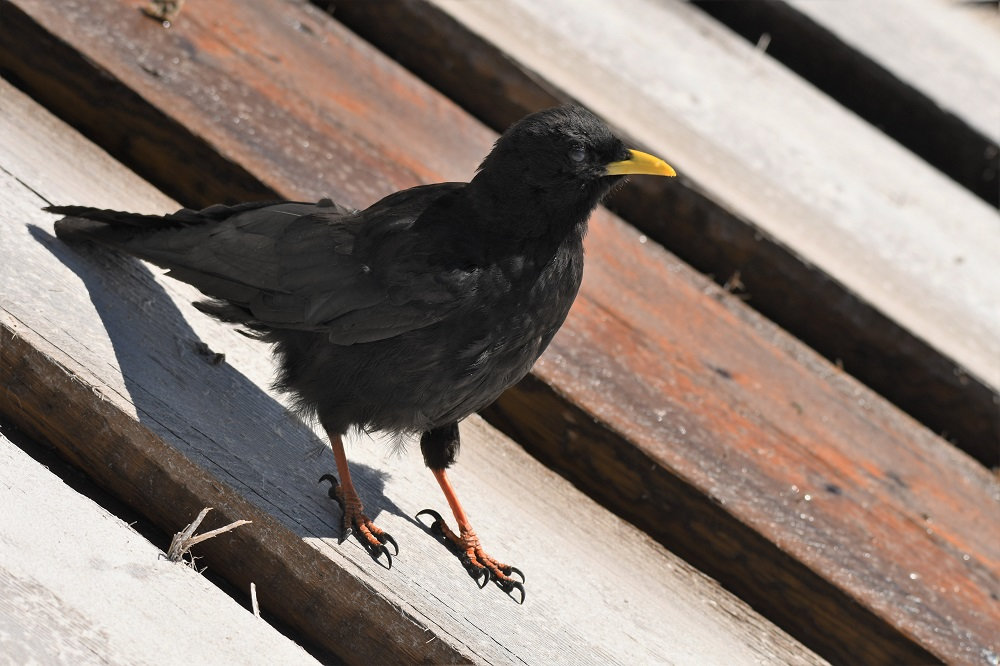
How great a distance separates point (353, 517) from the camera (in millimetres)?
2613

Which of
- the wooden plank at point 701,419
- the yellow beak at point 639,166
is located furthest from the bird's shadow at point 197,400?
the yellow beak at point 639,166

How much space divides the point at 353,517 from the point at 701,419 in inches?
42.4

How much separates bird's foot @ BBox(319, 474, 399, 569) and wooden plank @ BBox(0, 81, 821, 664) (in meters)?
0.03

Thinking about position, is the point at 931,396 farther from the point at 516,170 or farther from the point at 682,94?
the point at 516,170

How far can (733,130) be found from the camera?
406 centimetres

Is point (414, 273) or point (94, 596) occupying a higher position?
point (414, 273)

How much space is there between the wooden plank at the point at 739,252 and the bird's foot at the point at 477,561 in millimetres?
1445

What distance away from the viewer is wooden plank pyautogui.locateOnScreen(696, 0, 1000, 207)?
4516mm

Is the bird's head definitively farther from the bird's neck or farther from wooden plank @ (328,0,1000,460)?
wooden plank @ (328,0,1000,460)

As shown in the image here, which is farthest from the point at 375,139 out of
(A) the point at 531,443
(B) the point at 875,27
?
(B) the point at 875,27

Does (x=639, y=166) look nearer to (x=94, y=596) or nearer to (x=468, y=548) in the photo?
(x=468, y=548)

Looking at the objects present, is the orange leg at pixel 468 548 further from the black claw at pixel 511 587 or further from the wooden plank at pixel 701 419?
the wooden plank at pixel 701 419

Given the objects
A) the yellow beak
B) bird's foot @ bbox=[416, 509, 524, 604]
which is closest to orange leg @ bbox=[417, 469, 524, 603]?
bird's foot @ bbox=[416, 509, 524, 604]

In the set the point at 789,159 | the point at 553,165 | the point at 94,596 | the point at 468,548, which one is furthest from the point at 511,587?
the point at 789,159
